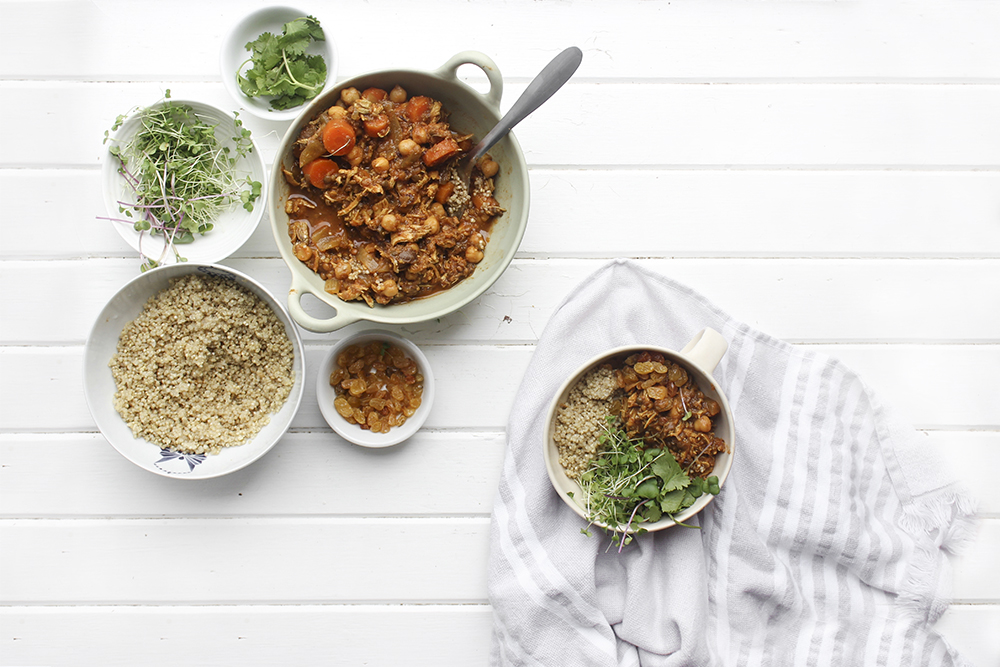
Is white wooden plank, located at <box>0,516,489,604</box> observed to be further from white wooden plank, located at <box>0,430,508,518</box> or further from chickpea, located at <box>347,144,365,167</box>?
chickpea, located at <box>347,144,365,167</box>

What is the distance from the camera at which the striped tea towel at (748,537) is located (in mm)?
1889

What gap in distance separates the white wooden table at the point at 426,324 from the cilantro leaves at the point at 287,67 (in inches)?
5.7

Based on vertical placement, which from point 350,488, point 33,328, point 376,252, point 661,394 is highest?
point 376,252

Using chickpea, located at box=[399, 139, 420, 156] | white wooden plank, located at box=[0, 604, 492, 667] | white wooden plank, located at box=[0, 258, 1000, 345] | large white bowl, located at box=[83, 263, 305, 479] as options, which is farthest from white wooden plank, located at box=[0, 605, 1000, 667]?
chickpea, located at box=[399, 139, 420, 156]

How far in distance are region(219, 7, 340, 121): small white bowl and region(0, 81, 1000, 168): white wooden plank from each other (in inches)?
4.0

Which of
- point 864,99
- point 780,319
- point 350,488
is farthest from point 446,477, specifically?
point 864,99

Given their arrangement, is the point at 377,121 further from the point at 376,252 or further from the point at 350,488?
the point at 350,488

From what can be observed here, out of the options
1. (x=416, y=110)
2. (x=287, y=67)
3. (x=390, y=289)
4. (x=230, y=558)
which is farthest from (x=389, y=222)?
(x=230, y=558)

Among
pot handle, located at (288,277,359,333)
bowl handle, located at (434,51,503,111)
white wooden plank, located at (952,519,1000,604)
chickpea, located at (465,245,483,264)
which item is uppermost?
bowl handle, located at (434,51,503,111)

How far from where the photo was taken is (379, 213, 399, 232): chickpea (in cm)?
168

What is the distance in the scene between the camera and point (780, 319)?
2.04 meters

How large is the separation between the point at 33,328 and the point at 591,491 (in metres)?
1.69

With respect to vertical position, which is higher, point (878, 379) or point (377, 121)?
point (377, 121)

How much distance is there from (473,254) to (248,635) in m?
1.32
